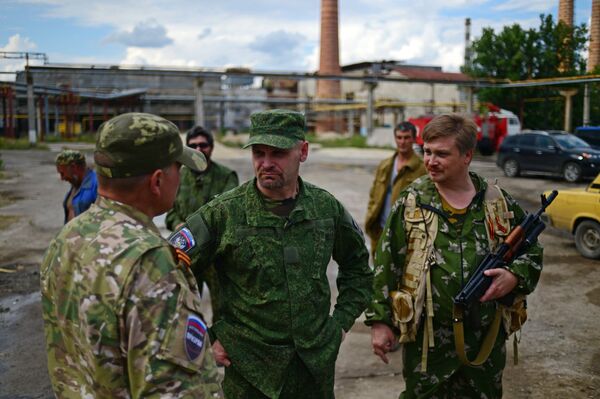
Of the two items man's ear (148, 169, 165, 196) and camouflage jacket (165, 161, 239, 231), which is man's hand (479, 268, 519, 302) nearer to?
man's ear (148, 169, 165, 196)

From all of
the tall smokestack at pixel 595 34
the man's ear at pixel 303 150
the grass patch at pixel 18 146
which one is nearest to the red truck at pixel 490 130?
the tall smokestack at pixel 595 34

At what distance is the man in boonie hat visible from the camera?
5.84 meters

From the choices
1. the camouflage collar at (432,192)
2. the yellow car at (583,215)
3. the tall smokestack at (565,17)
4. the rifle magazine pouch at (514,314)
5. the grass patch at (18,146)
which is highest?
the tall smokestack at (565,17)

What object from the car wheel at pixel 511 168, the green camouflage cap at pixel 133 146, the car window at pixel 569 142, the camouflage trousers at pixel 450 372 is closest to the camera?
the green camouflage cap at pixel 133 146

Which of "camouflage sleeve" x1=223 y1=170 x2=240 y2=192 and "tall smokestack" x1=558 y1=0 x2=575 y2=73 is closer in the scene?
"camouflage sleeve" x1=223 y1=170 x2=240 y2=192

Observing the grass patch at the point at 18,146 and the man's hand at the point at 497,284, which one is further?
the grass patch at the point at 18,146

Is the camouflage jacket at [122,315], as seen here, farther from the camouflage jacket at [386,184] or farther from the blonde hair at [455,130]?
the camouflage jacket at [386,184]

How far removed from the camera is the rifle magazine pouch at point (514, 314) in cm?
312

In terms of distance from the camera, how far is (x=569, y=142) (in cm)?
1838

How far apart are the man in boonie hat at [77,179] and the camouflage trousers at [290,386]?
11.6 feet

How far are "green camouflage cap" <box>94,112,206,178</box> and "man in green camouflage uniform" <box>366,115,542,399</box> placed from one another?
1.66 metres

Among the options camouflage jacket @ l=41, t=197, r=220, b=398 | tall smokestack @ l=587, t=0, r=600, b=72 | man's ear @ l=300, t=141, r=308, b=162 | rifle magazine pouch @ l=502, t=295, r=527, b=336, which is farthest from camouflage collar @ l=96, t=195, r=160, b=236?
tall smokestack @ l=587, t=0, r=600, b=72

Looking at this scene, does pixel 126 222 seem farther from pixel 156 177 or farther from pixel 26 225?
pixel 26 225

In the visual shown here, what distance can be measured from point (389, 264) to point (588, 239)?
7.03m
